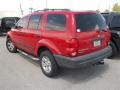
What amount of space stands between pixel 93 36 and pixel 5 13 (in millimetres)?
49187

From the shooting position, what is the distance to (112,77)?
575 centimetres

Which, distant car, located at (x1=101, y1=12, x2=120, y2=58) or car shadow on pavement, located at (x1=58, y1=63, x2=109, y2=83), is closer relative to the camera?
car shadow on pavement, located at (x1=58, y1=63, x2=109, y2=83)

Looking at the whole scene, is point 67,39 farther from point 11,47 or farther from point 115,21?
point 11,47

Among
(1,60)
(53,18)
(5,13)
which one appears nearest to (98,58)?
(53,18)

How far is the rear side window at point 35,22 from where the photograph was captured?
618 centimetres

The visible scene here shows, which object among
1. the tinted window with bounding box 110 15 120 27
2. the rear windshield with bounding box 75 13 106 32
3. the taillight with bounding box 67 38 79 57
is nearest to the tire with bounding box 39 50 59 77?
the taillight with bounding box 67 38 79 57

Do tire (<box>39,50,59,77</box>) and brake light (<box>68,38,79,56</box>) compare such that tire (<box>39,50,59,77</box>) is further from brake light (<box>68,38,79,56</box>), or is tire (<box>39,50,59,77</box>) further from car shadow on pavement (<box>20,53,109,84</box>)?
brake light (<box>68,38,79,56</box>)

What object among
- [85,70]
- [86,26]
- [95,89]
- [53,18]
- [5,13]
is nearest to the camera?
[95,89]

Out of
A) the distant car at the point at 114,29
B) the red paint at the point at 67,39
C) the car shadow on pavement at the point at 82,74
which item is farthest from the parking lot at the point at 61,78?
the red paint at the point at 67,39

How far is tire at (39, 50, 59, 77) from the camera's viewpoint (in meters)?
5.60

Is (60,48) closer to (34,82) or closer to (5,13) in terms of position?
(34,82)

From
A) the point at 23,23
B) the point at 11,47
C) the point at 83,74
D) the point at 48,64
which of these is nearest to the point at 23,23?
the point at 23,23

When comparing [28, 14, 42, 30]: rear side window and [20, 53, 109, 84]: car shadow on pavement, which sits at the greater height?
[28, 14, 42, 30]: rear side window

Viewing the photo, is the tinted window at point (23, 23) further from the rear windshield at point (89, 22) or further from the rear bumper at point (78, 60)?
the rear windshield at point (89, 22)
